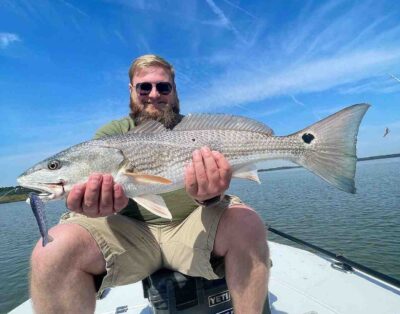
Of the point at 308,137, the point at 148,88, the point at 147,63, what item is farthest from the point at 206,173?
the point at 147,63

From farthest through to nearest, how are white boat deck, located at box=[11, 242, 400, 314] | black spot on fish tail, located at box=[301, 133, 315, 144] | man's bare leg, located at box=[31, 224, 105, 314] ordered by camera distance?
white boat deck, located at box=[11, 242, 400, 314] → black spot on fish tail, located at box=[301, 133, 315, 144] → man's bare leg, located at box=[31, 224, 105, 314]

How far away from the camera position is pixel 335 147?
3273 mm

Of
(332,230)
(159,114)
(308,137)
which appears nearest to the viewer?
(308,137)

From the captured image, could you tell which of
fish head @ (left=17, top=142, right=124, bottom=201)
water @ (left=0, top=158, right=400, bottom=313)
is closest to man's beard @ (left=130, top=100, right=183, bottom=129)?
fish head @ (left=17, top=142, right=124, bottom=201)

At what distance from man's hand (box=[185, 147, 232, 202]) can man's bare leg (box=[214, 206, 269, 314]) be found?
371mm

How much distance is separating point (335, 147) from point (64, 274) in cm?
279

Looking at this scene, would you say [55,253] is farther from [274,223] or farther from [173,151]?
[274,223]

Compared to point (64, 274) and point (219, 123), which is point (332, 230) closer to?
point (219, 123)

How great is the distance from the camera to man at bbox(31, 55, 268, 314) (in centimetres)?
291

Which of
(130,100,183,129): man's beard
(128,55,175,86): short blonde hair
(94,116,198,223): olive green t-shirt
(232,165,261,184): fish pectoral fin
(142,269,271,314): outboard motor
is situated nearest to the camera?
(142,269,271,314): outboard motor

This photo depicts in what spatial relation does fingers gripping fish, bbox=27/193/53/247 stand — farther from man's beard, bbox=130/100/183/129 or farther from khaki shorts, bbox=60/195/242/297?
man's beard, bbox=130/100/183/129

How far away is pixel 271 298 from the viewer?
489 cm

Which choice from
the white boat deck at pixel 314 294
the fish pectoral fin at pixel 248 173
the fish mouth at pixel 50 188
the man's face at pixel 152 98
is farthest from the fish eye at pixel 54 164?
the white boat deck at pixel 314 294

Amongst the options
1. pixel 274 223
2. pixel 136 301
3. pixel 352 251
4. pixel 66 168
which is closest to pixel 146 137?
pixel 66 168
